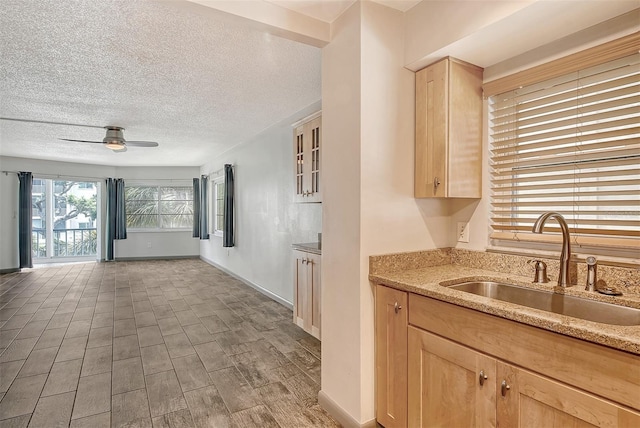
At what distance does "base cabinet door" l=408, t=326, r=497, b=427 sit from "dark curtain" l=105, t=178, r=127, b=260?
29.3 ft

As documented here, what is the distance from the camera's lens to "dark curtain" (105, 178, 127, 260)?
8555mm

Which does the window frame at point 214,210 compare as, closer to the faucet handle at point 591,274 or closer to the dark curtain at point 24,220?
the dark curtain at point 24,220

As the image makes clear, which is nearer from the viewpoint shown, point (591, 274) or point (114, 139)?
point (591, 274)

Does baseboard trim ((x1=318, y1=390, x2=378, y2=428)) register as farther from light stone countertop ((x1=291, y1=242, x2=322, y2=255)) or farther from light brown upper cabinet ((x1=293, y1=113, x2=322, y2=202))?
light brown upper cabinet ((x1=293, y1=113, x2=322, y2=202))

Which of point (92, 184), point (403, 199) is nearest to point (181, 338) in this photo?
point (403, 199)

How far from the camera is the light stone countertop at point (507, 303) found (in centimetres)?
103

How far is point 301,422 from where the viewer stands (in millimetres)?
2045

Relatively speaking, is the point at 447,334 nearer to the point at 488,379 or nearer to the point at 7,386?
the point at 488,379

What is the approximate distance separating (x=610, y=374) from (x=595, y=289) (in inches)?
22.1

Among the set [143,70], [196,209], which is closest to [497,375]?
[143,70]

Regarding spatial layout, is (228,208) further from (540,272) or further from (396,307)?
(540,272)

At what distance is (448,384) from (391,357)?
349mm

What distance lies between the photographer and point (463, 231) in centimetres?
216

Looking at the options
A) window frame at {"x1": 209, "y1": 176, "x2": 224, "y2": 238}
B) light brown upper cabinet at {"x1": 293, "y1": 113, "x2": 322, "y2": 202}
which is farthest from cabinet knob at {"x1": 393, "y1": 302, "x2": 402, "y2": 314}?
window frame at {"x1": 209, "y1": 176, "x2": 224, "y2": 238}
